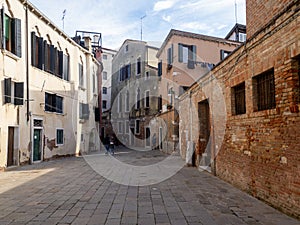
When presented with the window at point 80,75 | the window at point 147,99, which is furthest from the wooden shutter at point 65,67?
the window at point 147,99

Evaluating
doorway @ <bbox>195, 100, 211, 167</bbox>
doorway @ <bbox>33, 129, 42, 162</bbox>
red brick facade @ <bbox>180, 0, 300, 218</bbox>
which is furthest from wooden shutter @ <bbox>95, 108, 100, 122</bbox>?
red brick facade @ <bbox>180, 0, 300, 218</bbox>

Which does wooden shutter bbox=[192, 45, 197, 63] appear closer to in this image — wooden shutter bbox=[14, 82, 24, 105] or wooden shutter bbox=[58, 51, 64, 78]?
wooden shutter bbox=[58, 51, 64, 78]

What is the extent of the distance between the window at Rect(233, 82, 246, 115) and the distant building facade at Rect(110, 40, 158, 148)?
16.0 metres

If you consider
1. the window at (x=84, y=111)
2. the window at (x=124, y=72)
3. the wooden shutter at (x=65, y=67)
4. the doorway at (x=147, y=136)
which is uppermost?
the window at (x=124, y=72)

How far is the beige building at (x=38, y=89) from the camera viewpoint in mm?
10750

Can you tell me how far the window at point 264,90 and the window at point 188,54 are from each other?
1231 centimetres

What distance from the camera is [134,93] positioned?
1090 inches

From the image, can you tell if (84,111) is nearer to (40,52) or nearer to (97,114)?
(97,114)

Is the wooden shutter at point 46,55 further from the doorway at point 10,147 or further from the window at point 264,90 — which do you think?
the window at point 264,90

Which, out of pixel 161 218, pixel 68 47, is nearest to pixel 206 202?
pixel 161 218

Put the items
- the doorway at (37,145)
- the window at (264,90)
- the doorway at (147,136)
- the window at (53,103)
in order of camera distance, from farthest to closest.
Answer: the doorway at (147,136), the window at (53,103), the doorway at (37,145), the window at (264,90)

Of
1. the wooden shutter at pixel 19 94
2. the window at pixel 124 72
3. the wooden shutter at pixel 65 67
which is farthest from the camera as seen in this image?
the window at pixel 124 72

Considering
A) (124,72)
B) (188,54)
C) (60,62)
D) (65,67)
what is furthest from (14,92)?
(124,72)

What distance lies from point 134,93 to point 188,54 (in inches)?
419
